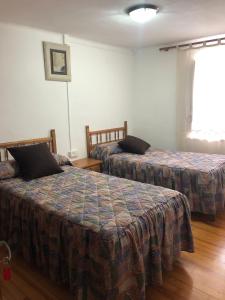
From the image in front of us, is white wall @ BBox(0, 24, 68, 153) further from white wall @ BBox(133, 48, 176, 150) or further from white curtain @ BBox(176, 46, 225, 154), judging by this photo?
white curtain @ BBox(176, 46, 225, 154)

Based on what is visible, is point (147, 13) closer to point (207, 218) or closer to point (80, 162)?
point (80, 162)

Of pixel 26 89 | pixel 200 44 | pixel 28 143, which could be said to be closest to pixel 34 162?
pixel 28 143

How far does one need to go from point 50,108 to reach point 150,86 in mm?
2004

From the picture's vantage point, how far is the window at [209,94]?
3.65m

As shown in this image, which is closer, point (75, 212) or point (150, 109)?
point (75, 212)

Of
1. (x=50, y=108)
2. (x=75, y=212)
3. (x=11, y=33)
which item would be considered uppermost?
(x=11, y=33)

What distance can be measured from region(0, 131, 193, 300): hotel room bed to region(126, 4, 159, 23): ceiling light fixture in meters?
1.68

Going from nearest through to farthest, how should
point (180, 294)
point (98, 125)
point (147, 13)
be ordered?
1. point (180, 294)
2. point (147, 13)
3. point (98, 125)

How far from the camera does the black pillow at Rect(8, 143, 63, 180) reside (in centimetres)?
268

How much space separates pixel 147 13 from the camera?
8.14ft

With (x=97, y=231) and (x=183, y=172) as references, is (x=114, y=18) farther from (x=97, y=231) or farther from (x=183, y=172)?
(x=97, y=231)

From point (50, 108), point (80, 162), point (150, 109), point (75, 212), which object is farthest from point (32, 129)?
point (150, 109)

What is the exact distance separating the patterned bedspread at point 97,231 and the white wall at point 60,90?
0.94 m

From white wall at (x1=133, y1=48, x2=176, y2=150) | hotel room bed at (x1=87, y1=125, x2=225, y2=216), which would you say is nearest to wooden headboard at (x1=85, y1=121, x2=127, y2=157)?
hotel room bed at (x1=87, y1=125, x2=225, y2=216)
